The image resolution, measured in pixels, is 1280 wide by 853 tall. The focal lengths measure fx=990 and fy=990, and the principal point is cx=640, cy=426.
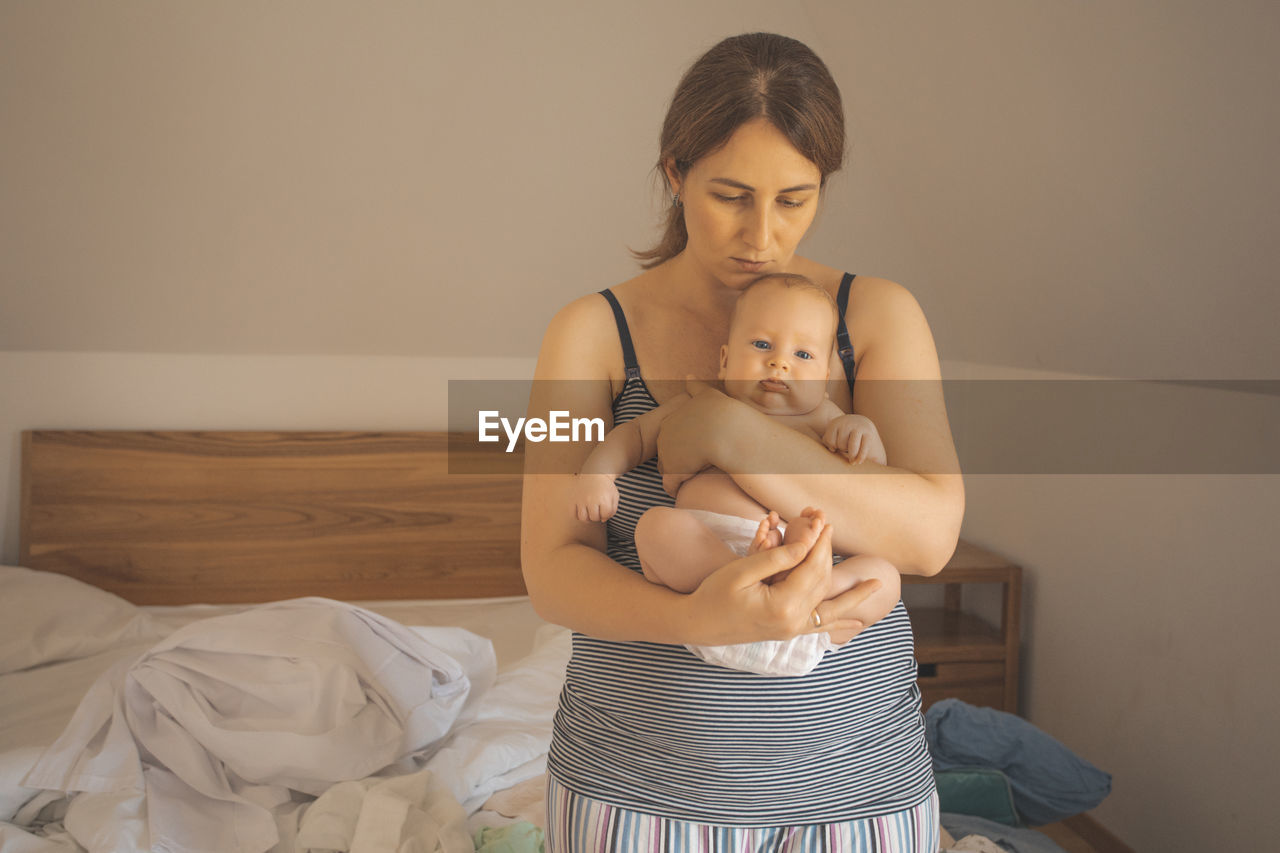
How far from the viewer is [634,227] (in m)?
2.80

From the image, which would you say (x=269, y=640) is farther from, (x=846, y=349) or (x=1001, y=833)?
(x=1001, y=833)

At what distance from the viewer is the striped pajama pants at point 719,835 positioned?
3.00ft

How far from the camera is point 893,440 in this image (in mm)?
968

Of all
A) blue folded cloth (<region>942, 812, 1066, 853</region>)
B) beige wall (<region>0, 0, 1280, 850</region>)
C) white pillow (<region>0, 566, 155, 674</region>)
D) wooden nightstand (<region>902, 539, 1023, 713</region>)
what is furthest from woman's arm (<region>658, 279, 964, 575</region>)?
white pillow (<region>0, 566, 155, 674</region>)

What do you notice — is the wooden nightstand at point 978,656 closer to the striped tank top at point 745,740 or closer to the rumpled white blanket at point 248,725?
the rumpled white blanket at point 248,725

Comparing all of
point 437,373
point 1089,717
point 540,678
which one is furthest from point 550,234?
point 1089,717

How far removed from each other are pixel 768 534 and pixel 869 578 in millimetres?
119

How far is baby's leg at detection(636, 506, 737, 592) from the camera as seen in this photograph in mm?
870

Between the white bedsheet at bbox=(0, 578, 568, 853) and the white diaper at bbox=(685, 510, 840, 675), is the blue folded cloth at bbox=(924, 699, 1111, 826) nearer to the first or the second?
the white bedsheet at bbox=(0, 578, 568, 853)

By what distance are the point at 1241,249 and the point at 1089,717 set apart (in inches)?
48.0

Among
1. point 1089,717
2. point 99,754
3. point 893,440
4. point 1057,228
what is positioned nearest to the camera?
point 893,440

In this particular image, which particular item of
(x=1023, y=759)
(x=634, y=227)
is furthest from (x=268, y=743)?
(x=634, y=227)

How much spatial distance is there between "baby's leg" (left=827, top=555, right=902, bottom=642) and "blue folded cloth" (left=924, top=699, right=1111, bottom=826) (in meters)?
1.38

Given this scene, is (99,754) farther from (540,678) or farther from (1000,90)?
(1000,90)
